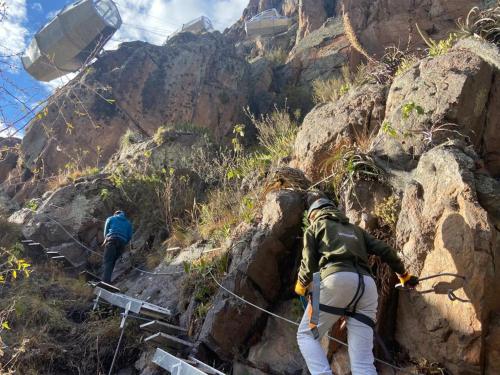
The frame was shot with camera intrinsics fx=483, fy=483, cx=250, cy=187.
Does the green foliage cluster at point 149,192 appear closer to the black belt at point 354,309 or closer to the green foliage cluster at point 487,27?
the green foliage cluster at point 487,27

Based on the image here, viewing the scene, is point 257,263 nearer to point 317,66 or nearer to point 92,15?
point 317,66

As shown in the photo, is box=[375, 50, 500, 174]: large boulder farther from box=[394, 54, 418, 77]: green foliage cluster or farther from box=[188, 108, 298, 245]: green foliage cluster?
box=[188, 108, 298, 245]: green foliage cluster

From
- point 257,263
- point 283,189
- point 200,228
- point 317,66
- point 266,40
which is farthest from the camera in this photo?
point 266,40

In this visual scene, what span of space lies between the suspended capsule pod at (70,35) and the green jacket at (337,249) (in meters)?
23.4

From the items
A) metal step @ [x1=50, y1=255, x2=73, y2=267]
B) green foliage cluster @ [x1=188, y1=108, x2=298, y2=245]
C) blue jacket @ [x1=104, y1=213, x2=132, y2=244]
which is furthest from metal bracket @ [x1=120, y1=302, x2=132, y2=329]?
metal step @ [x1=50, y1=255, x2=73, y2=267]

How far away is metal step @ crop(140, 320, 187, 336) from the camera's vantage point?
6.05 m

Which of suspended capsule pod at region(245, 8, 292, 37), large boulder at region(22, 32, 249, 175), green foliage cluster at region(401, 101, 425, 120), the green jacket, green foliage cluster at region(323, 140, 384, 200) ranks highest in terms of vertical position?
suspended capsule pod at region(245, 8, 292, 37)

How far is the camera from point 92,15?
25.8m

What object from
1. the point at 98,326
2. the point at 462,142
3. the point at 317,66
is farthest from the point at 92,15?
the point at 462,142

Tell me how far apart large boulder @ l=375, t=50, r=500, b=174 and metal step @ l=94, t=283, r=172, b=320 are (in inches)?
149

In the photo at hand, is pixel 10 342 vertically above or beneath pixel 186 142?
beneath

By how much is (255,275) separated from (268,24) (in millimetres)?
24199

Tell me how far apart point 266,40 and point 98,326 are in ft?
68.8

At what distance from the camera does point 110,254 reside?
9117mm
